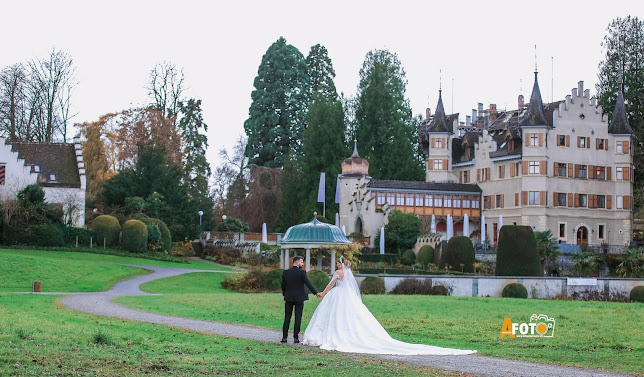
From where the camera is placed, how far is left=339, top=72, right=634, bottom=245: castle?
7288 cm

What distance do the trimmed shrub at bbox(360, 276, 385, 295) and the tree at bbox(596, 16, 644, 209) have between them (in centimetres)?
4774

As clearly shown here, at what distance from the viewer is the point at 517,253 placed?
139ft

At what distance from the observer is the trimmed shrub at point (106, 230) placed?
5647cm

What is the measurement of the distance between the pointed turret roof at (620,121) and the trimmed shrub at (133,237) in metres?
40.1

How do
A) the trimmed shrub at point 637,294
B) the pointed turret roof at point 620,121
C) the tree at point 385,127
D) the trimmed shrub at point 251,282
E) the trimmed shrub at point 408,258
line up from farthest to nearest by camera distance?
1. the tree at point 385,127
2. the pointed turret roof at point 620,121
3. the trimmed shrub at point 408,258
4. the trimmed shrub at point 251,282
5. the trimmed shrub at point 637,294

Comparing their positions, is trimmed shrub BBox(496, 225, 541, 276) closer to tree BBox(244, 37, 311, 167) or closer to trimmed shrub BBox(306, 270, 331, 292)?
trimmed shrub BBox(306, 270, 331, 292)

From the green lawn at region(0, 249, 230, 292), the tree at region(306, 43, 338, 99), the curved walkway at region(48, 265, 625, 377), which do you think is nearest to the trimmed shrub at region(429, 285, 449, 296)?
the curved walkway at region(48, 265, 625, 377)

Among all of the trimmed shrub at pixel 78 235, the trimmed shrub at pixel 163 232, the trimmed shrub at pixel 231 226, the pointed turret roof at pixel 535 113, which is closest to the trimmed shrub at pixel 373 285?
the trimmed shrub at pixel 78 235

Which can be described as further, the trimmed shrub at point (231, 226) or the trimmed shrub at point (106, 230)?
the trimmed shrub at point (231, 226)

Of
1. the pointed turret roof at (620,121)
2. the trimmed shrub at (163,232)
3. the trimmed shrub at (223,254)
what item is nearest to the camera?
the trimmed shrub at (163,232)

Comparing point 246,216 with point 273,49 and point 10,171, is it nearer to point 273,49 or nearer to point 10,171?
point 273,49

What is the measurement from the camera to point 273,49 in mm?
89312

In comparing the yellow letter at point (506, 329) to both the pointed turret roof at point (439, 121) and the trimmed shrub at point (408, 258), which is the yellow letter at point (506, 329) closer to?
the trimmed shrub at point (408, 258)

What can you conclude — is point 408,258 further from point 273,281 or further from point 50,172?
point 50,172
